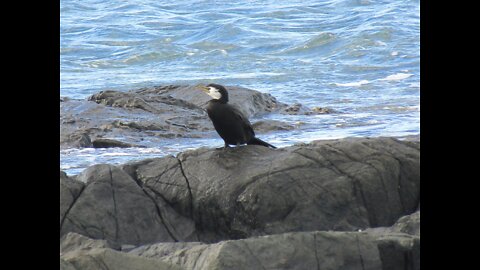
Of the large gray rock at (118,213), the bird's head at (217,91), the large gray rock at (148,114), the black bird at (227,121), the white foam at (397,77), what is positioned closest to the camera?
the large gray rock at (118,213)

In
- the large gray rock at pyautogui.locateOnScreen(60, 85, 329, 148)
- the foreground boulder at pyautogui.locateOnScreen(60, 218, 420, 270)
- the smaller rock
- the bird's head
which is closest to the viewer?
the foreground boulder at pyautogui.locateOnScreen(60, 218, 420, 270)

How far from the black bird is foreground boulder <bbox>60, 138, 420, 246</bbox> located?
2.77 feet

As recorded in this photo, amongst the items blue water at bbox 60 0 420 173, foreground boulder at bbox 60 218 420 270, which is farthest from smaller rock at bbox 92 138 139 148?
foreground boulder at bbox 60 218 420 270

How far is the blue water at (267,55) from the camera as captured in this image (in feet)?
43.5

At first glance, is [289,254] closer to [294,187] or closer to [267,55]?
[294,187]

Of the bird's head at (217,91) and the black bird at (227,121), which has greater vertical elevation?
the bird's head at (217,91)

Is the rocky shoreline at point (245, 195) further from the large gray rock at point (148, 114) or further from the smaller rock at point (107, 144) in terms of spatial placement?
the large gray rock at point (148, 114)

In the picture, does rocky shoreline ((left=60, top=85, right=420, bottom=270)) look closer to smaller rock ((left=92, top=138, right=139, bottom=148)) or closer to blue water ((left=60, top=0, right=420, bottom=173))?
blue water ((left=60, top=0, right=420, bottom=173))

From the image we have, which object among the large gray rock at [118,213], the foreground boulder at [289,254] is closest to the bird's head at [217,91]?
the large gray rock at [118,213]

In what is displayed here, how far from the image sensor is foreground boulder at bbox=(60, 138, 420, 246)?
6910 mm

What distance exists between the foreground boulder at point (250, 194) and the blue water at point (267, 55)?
320 centimetres

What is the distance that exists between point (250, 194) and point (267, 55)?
1413 centimetres

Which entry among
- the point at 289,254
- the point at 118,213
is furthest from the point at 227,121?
the point at 289,254

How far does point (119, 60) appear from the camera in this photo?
69.9ft
